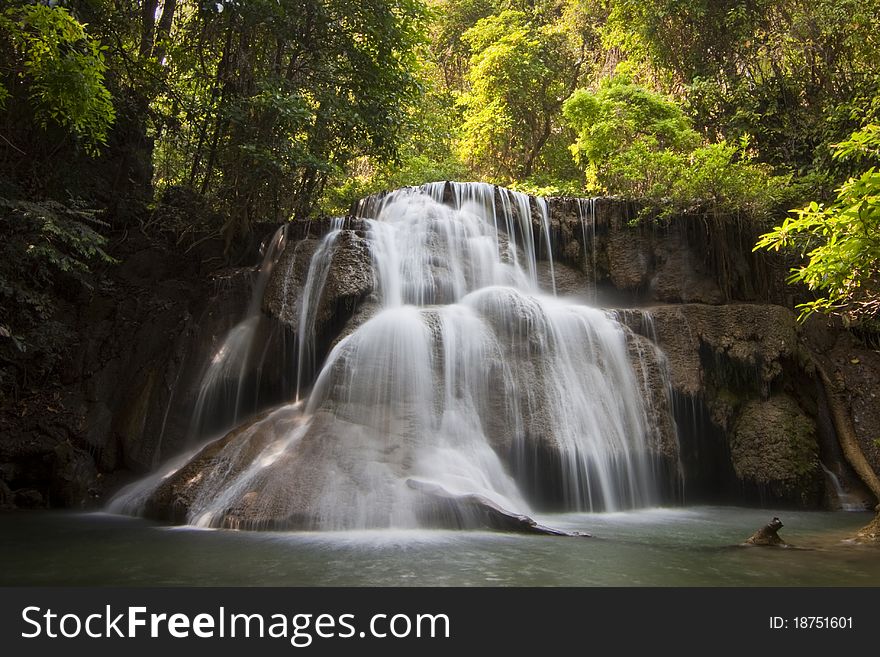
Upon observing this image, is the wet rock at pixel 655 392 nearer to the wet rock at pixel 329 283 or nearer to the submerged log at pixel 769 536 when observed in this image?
the submerged log at pixel 769 536

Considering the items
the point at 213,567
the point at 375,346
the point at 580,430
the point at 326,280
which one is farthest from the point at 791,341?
the point at 213,567

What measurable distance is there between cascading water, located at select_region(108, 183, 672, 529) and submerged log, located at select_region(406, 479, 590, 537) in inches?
0.8

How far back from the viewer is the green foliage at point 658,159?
11.9 meters

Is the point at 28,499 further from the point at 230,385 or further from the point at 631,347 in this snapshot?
the point at 631,347

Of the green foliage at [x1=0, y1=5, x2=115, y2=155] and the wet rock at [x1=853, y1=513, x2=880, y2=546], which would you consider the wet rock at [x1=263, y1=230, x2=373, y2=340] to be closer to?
the green foliage at [x1=0, y1=5, x2=115, y2=155]

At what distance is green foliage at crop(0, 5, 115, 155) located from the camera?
7.59m

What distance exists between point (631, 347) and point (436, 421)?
354 cm

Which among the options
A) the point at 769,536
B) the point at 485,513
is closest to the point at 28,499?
the point at 485,513

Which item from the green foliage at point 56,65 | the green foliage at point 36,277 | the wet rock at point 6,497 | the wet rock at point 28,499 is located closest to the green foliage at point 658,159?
the green foliage at point 56,65

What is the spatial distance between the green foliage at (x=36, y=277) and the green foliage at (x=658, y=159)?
9456 mm

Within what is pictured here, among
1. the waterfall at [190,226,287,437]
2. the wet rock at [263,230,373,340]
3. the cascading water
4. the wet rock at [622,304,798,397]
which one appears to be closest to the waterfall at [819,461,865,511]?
the wet rock at [622,304,798,397]

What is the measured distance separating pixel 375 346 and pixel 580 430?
2999mm

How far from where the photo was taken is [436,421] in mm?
8211

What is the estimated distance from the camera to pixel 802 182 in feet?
42.4
